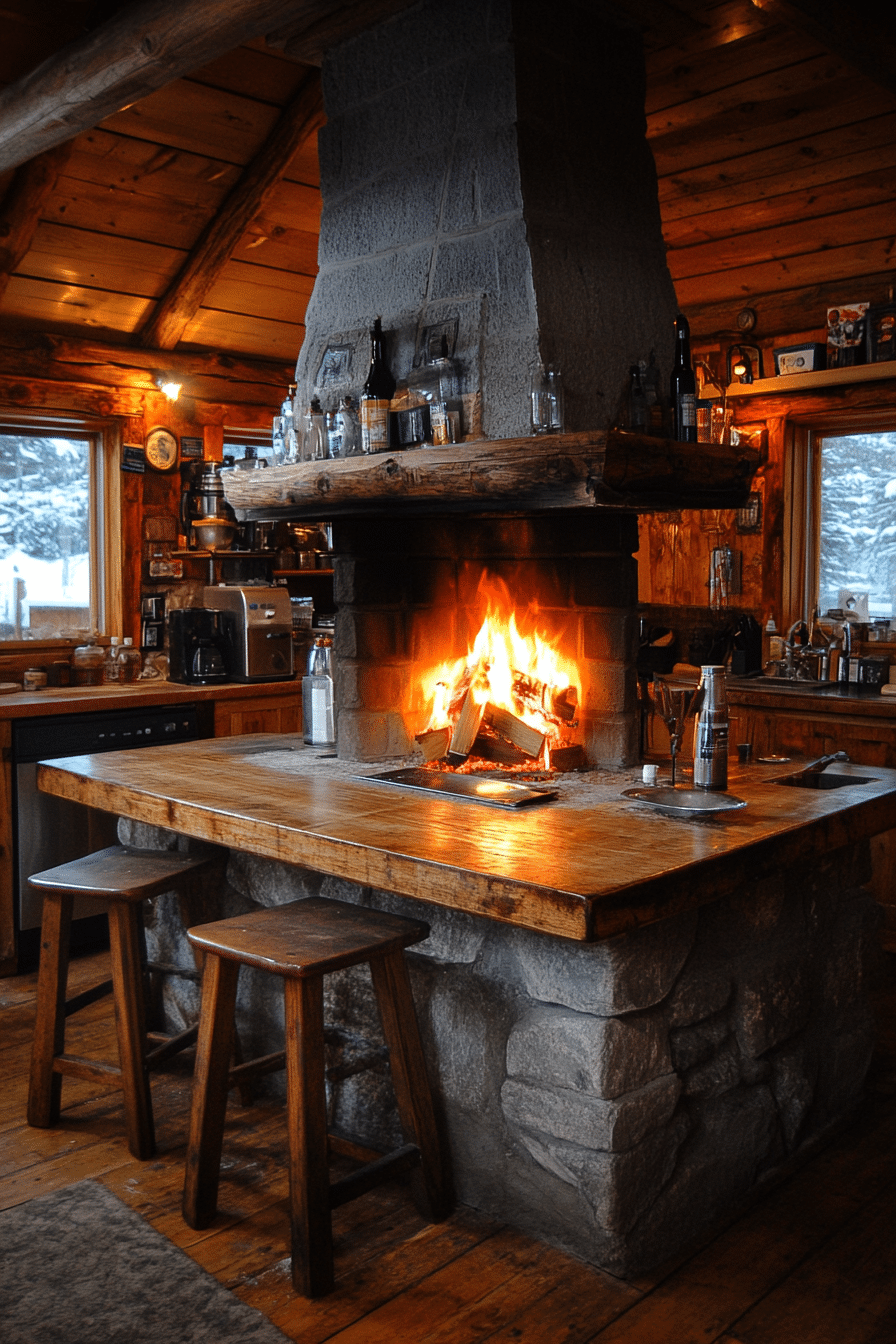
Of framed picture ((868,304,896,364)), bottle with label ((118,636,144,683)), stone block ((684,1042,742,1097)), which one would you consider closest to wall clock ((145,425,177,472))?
bottle with label ((118,636,144,683))

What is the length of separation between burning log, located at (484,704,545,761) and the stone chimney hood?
578 millimetres

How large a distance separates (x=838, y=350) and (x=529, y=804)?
2906mm

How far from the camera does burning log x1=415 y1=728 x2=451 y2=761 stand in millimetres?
3219

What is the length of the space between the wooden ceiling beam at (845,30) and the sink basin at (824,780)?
Answer: 1.96m

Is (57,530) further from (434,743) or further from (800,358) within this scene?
(800,358)

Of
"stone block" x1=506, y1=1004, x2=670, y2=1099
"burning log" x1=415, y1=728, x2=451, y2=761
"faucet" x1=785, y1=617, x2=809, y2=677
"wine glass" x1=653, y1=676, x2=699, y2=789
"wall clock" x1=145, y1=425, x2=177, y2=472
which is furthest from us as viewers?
"wall clock" x1=145, y1=425, x2=177, y2=472

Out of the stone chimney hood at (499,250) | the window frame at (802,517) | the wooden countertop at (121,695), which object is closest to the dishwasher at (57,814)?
the wooden countertop at (121,695)

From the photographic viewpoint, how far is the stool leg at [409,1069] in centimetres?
228

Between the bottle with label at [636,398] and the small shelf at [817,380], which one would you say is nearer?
the bottle with label at [636,398]

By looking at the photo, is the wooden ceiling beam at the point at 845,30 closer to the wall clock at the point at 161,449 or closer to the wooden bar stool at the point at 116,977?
the wooden bar stool at the point at 116,977

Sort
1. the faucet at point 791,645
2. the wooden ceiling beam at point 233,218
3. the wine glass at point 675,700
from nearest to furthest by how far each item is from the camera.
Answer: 1. the wine glass at point 675,700
2. the wooden ceiling beam at point 233,218
3. the faucet at point 791,645

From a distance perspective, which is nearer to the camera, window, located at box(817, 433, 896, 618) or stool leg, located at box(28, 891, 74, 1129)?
stool leg, located at box(28, 891, 74, 1129)

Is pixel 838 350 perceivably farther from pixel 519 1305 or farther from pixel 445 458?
pixel 519 1305

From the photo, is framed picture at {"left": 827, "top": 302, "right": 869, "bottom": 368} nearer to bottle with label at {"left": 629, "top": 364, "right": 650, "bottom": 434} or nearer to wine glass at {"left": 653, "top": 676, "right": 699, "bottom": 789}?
Result: bottle with label at {"left": 629, "top": 364, "right": 650, "bottom": 434}
